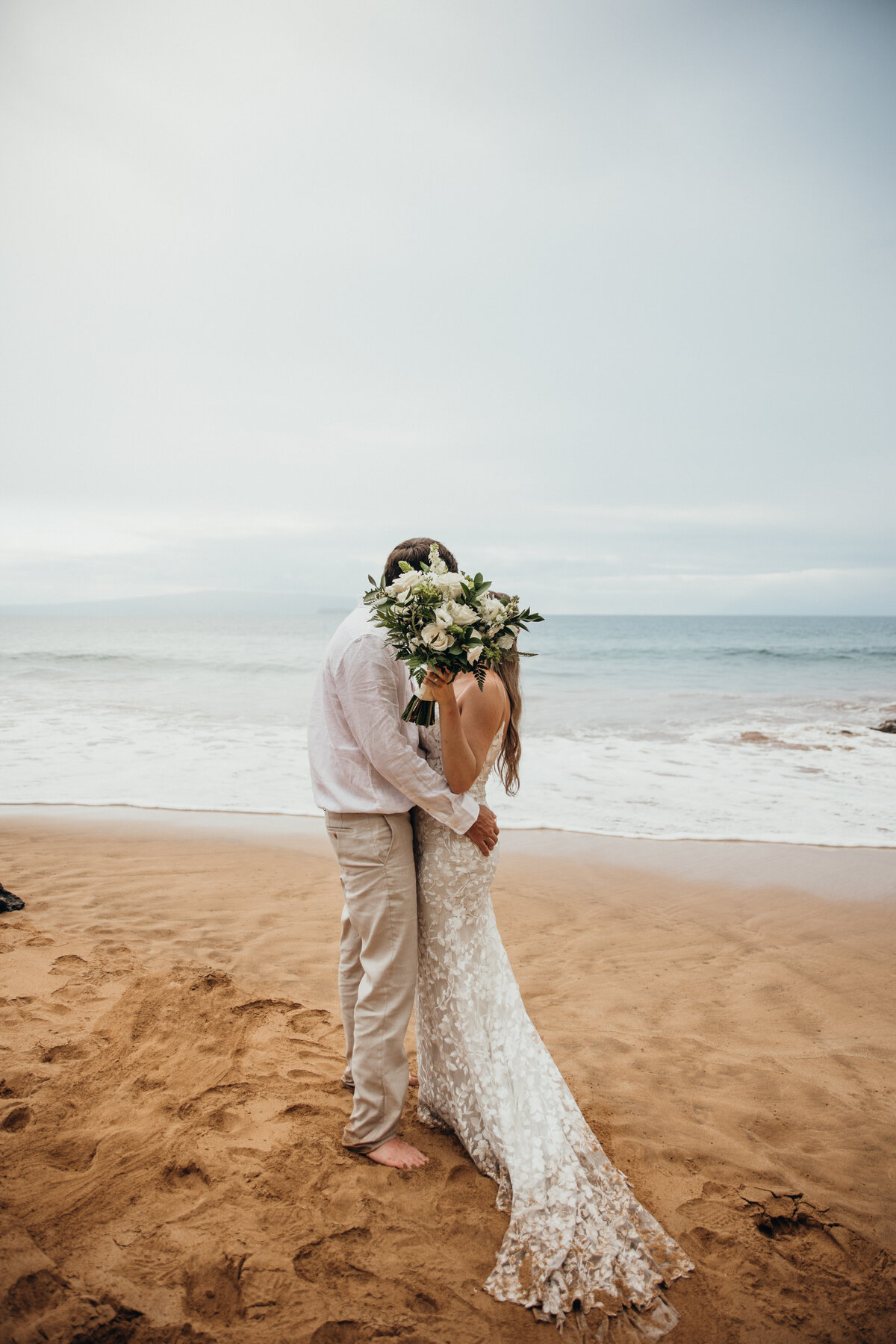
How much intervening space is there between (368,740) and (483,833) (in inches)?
23.0

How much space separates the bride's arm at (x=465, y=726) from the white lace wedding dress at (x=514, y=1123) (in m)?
0.13

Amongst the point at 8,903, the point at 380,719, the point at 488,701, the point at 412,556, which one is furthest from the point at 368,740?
the point at 8,903

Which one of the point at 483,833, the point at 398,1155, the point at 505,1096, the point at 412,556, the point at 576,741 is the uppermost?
the point at 412,556

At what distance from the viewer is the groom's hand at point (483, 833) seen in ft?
8.44

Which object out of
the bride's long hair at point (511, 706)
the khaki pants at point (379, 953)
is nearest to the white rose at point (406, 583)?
the bride's long hair at point (511, 706)

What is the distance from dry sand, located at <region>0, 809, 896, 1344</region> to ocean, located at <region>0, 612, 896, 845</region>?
238 cm

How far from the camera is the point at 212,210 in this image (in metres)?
14.4

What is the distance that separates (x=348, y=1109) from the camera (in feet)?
9.43

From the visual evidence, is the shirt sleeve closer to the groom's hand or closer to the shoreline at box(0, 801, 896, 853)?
the groom's hand

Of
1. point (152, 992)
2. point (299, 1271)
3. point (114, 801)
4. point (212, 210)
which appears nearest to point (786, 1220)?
point (299, 1271)

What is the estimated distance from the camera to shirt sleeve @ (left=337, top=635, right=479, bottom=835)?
2.39 m

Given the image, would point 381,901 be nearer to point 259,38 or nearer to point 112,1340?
point 112,1340

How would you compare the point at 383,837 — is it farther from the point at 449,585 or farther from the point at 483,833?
the point at 449,585

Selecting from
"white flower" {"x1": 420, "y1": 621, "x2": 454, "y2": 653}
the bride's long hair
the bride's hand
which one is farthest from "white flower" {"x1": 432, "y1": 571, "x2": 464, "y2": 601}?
the bride's long hair
